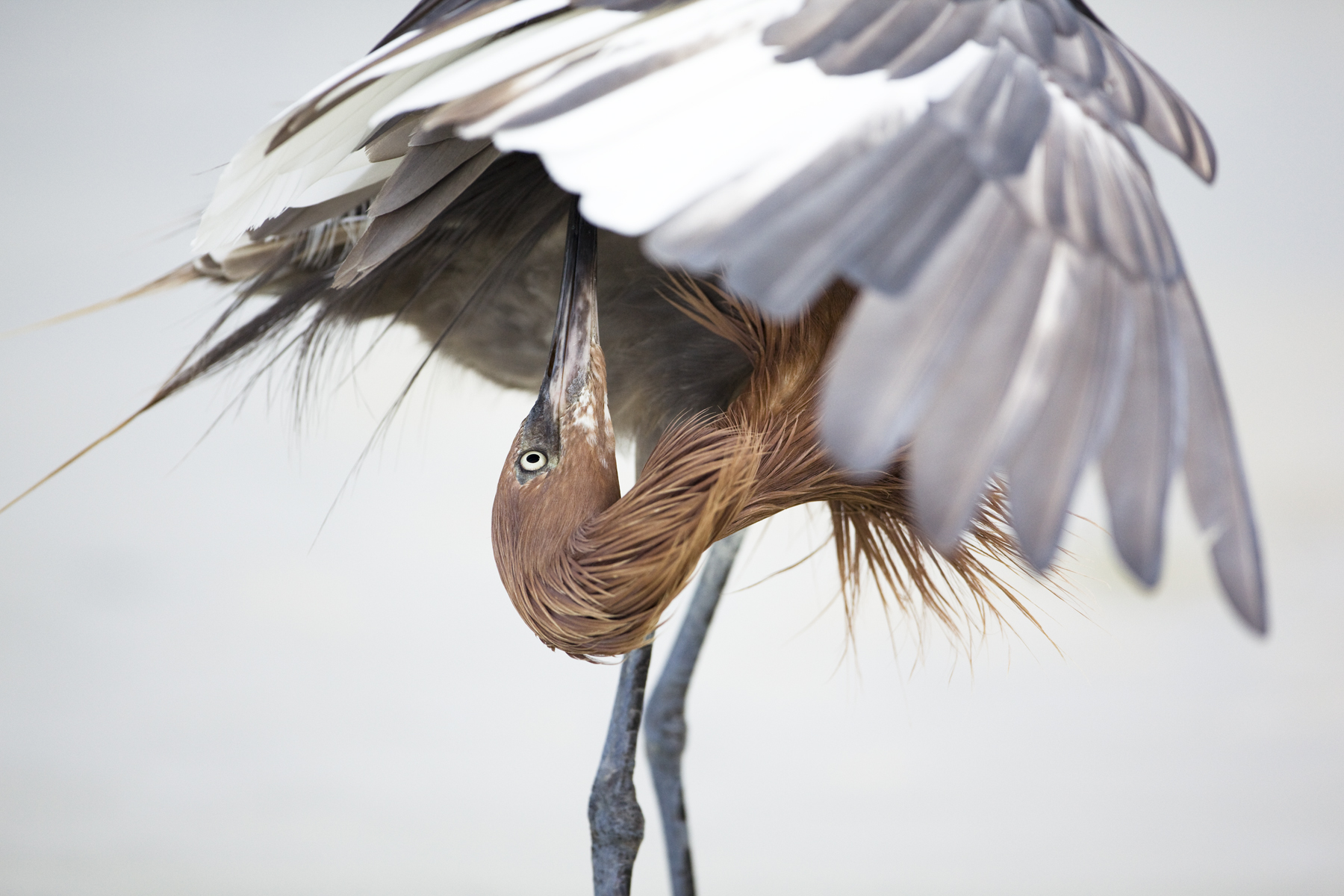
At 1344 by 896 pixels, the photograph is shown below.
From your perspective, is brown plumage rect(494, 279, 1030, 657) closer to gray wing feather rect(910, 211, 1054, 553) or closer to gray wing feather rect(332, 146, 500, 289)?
gray wing feather rect(332, 146, 500, 289)

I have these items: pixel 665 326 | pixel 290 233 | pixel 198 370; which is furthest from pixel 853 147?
pixel 198 370

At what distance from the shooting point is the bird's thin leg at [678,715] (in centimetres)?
110

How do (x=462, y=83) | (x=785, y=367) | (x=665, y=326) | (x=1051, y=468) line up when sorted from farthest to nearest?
(x=665, y=326) → (x=785, y=367) → (x=462, y=83) → (x=1051, y=468)

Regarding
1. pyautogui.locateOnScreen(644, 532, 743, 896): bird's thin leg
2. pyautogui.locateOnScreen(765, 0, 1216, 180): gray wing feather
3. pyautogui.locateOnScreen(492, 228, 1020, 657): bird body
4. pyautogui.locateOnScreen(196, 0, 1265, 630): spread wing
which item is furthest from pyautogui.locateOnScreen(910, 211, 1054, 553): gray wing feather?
pyautogui.locateOnScreen(644, 532, 743, 896): bird's thin leg

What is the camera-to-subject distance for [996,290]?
45 cm

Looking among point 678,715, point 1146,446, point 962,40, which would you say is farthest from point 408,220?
point 678,715

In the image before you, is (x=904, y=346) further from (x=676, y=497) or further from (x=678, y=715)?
(x=678, y=715)

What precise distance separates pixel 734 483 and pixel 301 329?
0.45 meters

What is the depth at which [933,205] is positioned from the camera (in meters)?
0.46

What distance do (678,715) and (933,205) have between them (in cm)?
76

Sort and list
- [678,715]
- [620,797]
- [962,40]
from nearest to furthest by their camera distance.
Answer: [962,40] → [620,797] → [678,715]

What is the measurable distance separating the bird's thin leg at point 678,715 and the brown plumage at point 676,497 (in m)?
0.35

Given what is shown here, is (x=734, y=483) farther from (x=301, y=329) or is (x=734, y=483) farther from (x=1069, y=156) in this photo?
(x=301, y=329)

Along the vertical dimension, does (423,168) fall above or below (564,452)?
above
